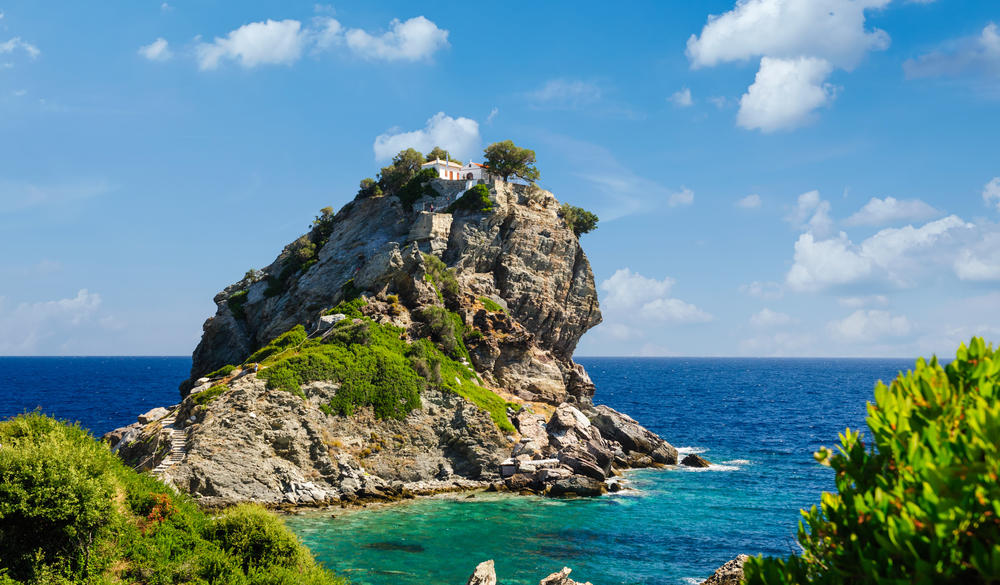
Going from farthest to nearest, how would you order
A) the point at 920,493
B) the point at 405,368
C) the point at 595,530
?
the point at 405,368 → the point at 595,530 → the point at 920,493

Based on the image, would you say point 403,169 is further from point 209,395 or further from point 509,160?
point 209,395

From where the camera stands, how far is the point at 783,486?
2303 inches

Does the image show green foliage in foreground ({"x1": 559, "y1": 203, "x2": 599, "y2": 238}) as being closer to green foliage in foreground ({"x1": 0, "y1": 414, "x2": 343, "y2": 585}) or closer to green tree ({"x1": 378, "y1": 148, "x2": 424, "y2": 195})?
green tree ({"x1": 378, "y1": 148, "x2": 424, "y2": 195})

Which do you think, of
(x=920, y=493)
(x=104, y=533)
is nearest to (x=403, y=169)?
(x=104, y=533)

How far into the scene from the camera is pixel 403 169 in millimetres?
90438

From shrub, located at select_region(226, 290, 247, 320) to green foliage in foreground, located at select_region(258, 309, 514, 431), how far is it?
99.8 ft

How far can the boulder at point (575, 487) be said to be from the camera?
172 ft

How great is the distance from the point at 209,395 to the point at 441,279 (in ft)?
93.8

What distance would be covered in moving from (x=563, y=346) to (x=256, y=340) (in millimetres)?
41234

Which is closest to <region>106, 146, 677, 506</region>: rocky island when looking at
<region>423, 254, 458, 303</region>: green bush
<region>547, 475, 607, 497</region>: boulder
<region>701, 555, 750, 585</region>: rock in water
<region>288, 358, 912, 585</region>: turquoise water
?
<region>547, 475, 607, 497</region>: boulder

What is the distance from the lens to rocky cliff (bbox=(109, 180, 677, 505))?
48281mm

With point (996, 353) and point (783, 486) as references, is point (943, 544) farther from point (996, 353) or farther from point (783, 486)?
point (783, 486)

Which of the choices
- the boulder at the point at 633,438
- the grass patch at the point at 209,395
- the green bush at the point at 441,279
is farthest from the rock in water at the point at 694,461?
the grass patch at the point at 209,395

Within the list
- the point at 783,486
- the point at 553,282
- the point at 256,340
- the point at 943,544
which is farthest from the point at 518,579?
the point at 256,340
